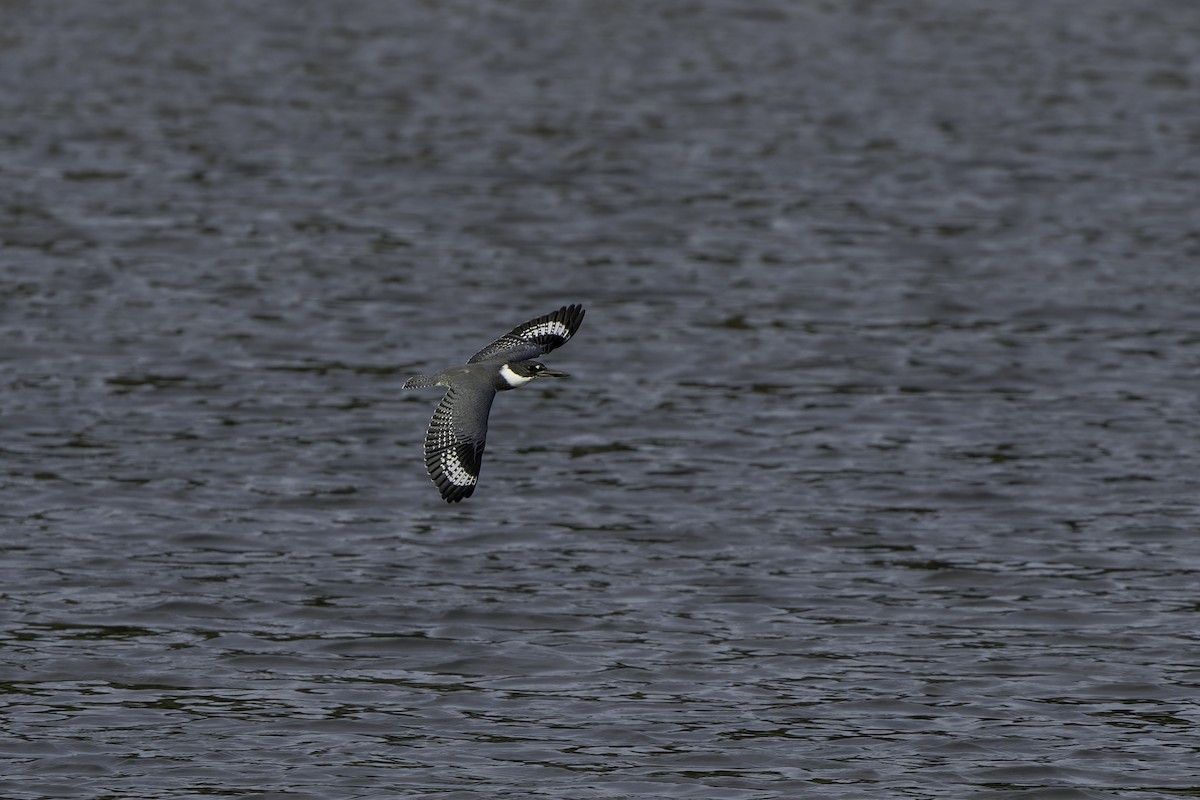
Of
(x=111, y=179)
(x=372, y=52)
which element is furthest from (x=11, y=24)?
(x=111, y=179)

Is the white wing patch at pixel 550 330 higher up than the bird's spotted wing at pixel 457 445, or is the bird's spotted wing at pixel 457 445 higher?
the white wing patch at pixel 550 330

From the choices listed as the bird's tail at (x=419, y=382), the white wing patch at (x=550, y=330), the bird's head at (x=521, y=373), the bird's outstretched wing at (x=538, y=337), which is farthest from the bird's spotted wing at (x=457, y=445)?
the white wing patch at (x=550, y=330)

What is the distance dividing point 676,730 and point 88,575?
199 inches

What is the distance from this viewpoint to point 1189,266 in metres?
26.0

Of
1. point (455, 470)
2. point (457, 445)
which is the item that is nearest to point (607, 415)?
point (457, 445)

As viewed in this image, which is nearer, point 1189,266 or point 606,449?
point 606,449

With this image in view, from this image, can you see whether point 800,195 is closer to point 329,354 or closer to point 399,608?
point 329,354

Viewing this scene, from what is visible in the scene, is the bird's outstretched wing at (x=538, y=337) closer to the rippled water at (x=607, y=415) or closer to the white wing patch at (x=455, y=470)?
the white wing patch at (x=455, y=470)

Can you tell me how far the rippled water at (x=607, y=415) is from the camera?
47.7ft

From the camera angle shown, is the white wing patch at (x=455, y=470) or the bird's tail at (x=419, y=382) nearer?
the white wing patch at (x=455, y=470)

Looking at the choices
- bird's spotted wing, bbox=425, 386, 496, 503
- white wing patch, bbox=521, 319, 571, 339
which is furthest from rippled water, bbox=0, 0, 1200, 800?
white wing patch, bbox=521, 319, 571, 339

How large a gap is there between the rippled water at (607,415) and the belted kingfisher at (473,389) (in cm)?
178

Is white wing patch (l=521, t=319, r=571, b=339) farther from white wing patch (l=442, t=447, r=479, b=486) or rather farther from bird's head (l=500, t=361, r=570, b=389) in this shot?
white wing patch (l=442, t=447, r=479, b=486)

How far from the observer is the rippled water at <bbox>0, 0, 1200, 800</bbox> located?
1455 centimetres
